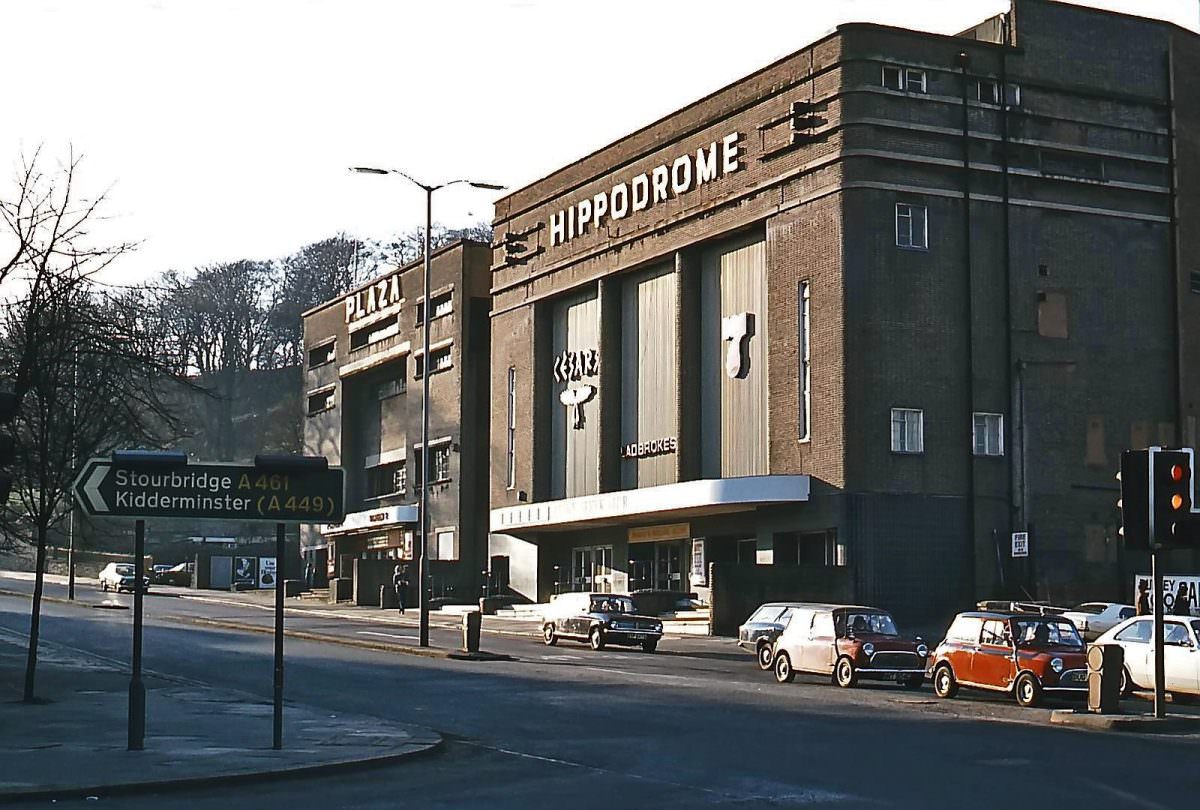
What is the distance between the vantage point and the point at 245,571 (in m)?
89.5

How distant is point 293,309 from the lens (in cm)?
12138

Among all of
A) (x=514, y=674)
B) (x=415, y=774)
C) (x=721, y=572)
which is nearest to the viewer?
(x=415, y=774)

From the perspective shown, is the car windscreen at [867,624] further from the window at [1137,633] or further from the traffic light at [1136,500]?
the traffic light at [1136,500]

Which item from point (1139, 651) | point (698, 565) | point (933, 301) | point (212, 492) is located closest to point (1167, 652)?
point (1139, 651)

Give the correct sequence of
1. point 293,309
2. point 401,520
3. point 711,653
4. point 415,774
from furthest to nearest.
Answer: point 293,309 < point 401,520 < point 711,653 < point 415,774

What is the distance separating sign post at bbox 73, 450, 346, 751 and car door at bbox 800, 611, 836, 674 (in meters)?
14.5

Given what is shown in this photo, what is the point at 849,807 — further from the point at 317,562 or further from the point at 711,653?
the point at 317,562

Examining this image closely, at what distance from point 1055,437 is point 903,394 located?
5.47 metres

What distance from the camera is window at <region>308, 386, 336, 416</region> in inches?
3588

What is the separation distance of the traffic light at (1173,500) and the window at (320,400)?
2760 inches

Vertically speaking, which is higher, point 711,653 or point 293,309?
point 293,309

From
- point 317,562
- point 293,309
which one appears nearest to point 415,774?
point 317,562

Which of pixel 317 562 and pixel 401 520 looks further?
pixel 317 562

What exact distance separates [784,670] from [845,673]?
191 centimetres
